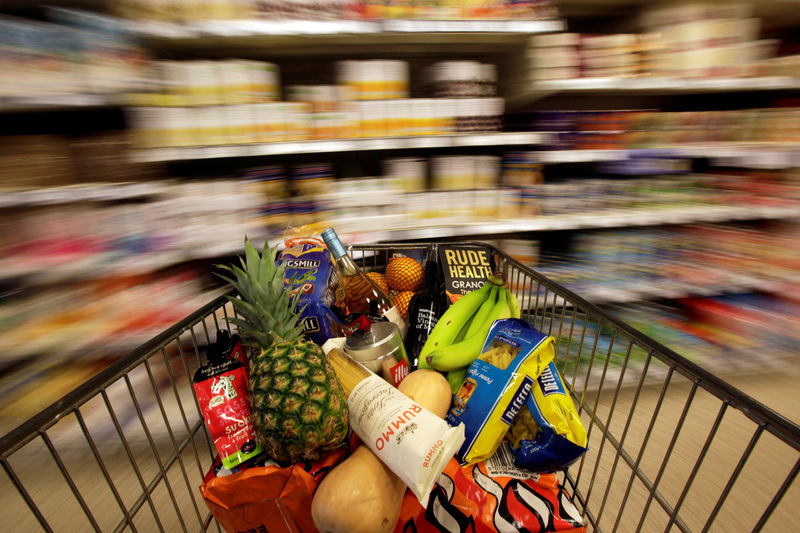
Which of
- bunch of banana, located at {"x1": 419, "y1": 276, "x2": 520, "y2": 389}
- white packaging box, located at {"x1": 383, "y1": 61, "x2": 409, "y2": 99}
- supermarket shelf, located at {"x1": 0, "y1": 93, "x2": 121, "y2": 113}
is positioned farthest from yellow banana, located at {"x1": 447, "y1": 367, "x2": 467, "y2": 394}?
supermarket shelf, located at {"x1": 0, "y1": 93, "x2": 121, "y2": 113}

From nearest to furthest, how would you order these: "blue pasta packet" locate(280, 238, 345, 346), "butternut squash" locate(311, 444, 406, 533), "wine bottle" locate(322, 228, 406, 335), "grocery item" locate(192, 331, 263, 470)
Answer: "butternut squash" locate(311, 444, 406, 533) → "grocery item" locate(192, 331, 263, 470) → "blue pasta packet" locate(280, 238, 345, 346) → "wine bottle" locate(322, 228, 406, 335)

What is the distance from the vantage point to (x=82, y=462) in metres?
1.19

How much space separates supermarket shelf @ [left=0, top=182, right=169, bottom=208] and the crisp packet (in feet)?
3.73

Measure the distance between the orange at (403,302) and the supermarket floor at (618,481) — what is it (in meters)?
0.63

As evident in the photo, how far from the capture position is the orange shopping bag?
560 millimetres

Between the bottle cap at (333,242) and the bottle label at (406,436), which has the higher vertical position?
the bottle cap at (333,242)

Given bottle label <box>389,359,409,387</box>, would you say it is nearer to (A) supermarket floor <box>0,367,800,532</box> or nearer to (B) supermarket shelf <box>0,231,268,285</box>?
(A) supermarket floor <box>0,367,800,532</box>

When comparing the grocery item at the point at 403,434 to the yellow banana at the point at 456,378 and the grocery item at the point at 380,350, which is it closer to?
the grocery item at the point at 380,350

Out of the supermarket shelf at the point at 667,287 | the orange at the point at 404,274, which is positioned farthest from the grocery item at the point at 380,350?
the supermarket shelf at the point at 667,287

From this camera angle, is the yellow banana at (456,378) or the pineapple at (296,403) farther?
the yellow banana at (456,378)

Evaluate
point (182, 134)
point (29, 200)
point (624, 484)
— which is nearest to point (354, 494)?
point (624, 484)

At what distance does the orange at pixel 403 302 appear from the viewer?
107 cm

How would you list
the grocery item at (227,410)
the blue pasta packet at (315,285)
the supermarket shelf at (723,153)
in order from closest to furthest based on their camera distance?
the grocery item at (227,410), the blue pasta packet at (315,285), the supermarket shelf at (723,153)

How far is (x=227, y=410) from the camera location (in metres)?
0.64
